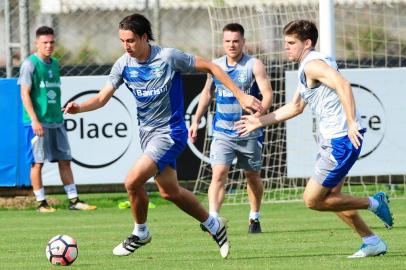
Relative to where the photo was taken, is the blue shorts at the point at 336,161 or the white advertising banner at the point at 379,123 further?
the white advertising banner at the point at 379,123

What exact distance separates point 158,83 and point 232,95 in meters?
2.73

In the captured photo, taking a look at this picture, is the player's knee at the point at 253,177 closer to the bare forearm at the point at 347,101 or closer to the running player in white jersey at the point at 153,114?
the running player in white jersey at the point at 153,114

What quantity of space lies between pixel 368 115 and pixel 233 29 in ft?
14.4

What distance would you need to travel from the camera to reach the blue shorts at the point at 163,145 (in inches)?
400

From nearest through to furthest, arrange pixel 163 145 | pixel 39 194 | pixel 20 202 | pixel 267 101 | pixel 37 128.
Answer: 1. pixel 163 145
2. pixel 267 101
3. pixel 37 128
4. pixel 39 194
5. pixel 20 202

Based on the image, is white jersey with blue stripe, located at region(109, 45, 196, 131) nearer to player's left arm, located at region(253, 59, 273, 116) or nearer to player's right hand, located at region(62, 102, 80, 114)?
player's right hand, located at region(62, 102, 80, 114)

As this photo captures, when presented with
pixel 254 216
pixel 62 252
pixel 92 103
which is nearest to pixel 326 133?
pixel 92 103

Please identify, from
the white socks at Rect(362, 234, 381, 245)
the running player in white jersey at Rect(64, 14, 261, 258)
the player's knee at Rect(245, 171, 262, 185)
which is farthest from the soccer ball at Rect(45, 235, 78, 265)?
the player's knee at Rect(245, 171, 262, 185)

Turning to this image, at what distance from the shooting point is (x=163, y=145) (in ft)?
33.5

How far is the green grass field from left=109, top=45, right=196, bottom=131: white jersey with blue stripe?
1.21 m

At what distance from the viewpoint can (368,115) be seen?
16.4 meters

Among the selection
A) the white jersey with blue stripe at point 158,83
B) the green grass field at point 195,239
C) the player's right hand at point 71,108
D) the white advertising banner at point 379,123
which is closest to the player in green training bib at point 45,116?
the green grass field at point 195,239

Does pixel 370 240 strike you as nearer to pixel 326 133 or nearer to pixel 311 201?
pixel 311 201

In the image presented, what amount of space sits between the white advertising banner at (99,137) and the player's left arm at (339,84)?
23.2 ft
